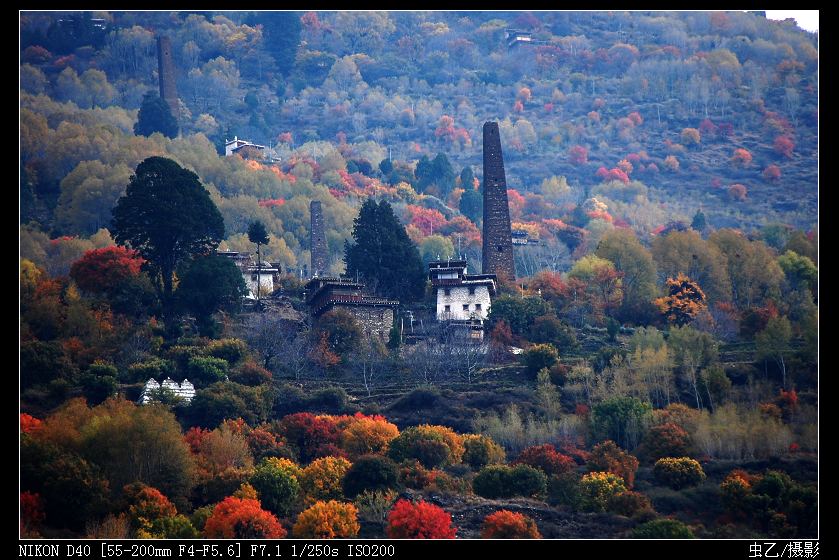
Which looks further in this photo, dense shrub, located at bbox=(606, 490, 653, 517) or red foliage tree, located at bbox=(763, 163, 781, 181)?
red foliage tree, located at bbox=(763, 163, 781, 181)

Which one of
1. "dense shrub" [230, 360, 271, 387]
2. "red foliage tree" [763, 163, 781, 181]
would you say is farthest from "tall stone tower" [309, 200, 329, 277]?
"red foliage tree" [763, 163, 781, 181]

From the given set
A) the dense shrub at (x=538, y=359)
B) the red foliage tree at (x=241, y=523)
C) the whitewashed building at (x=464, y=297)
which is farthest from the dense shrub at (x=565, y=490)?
the whitewashed building at (x=464, y=297)

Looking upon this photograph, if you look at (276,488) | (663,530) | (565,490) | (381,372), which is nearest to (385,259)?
(381,372)

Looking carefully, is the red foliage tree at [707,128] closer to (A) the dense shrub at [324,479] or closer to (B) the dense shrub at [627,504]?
(B) the dense shrub at [627,504]

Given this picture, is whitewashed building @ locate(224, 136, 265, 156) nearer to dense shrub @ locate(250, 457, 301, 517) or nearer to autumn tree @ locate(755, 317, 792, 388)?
autumn tree @ locate(755, 317, 792, 388)

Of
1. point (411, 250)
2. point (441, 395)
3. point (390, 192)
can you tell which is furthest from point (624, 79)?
point (441, 395)

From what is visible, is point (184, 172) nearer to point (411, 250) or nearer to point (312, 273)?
point (411, 250)
